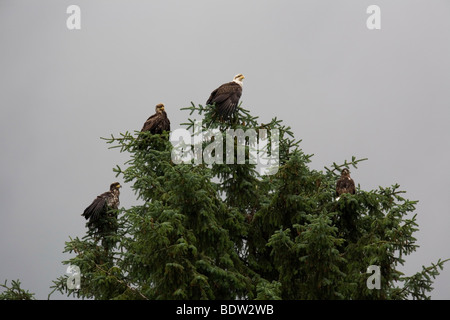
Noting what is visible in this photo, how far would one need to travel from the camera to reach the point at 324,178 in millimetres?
17594

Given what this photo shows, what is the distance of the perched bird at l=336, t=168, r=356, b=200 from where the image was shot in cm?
1692

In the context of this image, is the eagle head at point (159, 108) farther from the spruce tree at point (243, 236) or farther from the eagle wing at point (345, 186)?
the eagle wing at point (345, 186)

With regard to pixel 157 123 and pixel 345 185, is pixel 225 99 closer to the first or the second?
pixel 157 123

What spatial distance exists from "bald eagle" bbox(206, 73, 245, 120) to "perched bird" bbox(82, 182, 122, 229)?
126 inches

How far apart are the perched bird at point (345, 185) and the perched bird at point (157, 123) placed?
160 inches

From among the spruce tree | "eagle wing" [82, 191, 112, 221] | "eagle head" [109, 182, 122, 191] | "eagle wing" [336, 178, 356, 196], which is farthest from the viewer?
"eagle head" [109, 182, 122, 191]

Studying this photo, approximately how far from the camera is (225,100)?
56.6 ft

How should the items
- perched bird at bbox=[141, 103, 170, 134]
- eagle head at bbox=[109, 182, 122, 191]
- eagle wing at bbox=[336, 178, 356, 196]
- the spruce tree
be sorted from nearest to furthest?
the spruce tree → eagle wing at bbox=[336, 178, 356, 196] → perched bird at bbox=[141, 103, 170, 134] → eagle head at bbox=[109, 182, 122, 191]

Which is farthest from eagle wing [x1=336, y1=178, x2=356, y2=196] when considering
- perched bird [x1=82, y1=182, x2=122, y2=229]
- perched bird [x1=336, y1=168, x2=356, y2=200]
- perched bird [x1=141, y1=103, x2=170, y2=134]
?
perched bird [x1=82, y1=182, x2=122, y2=229]

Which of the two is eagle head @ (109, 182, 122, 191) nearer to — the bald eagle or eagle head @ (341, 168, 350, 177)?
the bald eagle

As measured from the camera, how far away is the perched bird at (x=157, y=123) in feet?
61.6

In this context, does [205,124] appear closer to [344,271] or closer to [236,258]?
[236,258]

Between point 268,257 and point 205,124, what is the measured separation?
284cm
